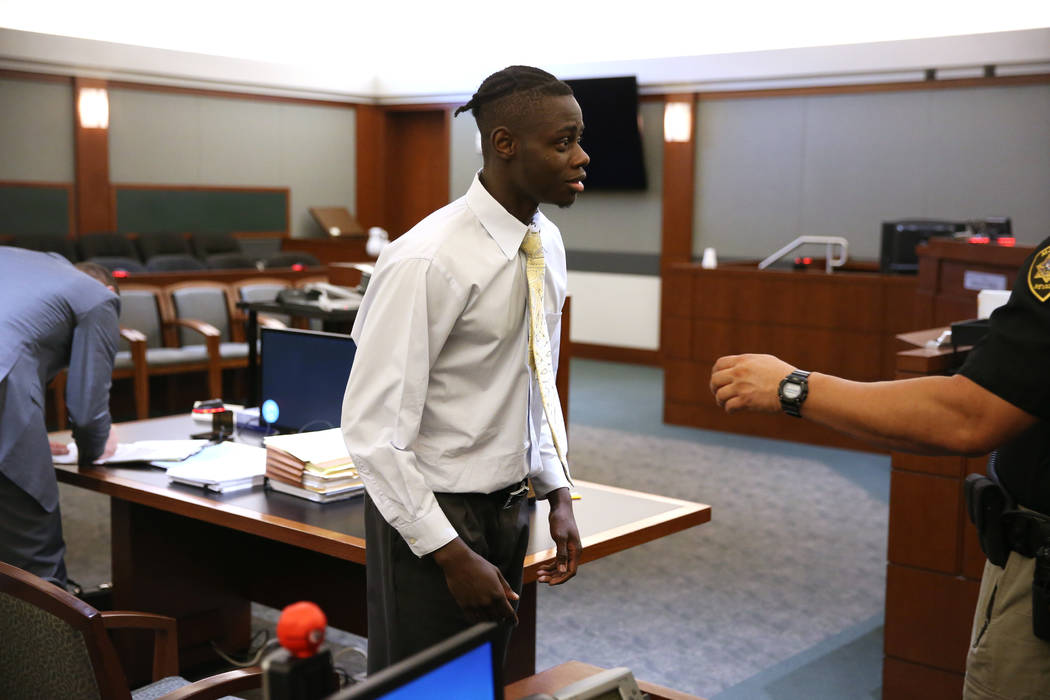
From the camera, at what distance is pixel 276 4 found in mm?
12102

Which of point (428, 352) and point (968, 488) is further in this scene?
point (968, 488)

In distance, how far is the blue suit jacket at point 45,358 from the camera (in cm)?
302

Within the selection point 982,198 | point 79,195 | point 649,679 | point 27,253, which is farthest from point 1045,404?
point 79,195

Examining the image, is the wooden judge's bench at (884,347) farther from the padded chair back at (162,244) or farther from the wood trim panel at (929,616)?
the padded chair back at (162,244)


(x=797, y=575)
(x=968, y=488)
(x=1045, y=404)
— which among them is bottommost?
(x=797, y=575)

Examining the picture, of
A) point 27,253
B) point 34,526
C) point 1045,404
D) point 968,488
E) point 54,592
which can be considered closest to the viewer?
point 1045,404

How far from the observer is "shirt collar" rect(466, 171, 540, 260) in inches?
69.8

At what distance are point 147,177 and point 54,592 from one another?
10.2m

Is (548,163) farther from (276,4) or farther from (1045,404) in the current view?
(276,4)

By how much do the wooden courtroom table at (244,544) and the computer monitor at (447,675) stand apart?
4.31ft

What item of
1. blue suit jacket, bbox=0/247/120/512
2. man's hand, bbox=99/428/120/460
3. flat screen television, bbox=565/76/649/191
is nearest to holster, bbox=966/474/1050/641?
blue suit jacket, bbox=0/247/120/512

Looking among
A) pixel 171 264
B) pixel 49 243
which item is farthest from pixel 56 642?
pixel 49 243

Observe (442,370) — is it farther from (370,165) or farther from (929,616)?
(370,165)

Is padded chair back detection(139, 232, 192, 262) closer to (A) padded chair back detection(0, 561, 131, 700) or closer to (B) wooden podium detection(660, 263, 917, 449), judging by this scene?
(B) wooden podium detection(660, 263, 917, 449)
